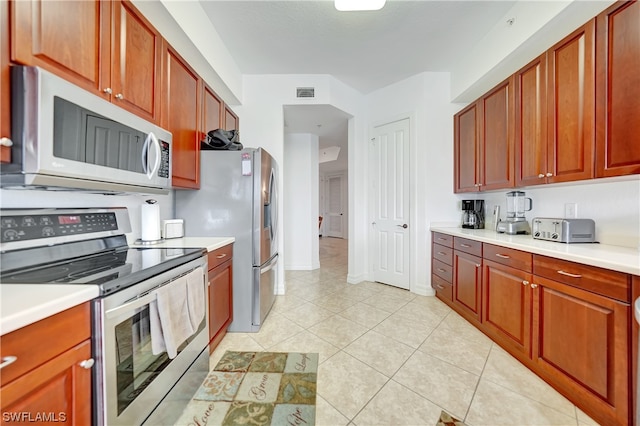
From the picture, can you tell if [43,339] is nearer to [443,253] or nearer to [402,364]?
[402,364]

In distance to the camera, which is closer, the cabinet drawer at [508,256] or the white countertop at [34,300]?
the white countertop at [34,300]

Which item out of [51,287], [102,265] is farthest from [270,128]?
[51,287]

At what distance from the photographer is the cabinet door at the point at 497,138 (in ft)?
7.16

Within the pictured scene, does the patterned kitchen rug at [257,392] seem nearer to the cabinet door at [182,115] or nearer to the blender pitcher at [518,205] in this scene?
the cabinet door at [182,115]

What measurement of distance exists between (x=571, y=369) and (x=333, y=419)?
1.40 m

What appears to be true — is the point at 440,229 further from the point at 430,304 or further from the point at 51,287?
the point at 51,287

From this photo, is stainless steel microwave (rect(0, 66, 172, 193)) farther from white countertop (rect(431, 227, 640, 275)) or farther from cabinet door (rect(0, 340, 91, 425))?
white countertop (rect(431, 227, 640, 275))

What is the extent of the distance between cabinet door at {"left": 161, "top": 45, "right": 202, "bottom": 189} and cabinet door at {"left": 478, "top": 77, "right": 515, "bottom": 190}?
9.30ft

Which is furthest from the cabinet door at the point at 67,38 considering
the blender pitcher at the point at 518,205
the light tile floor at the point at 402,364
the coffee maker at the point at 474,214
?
the coffee maker at the point at 474,214

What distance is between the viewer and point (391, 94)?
3396 millimetres

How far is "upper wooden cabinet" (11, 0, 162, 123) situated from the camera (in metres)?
0.90

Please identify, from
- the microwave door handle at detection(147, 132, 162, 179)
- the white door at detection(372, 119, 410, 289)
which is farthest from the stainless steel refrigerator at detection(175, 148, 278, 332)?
the white door at detection(372, 119, 410, 289)

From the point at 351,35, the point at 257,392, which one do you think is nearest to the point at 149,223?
the point at 257,392

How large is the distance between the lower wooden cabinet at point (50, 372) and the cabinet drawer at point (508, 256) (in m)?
2.40
